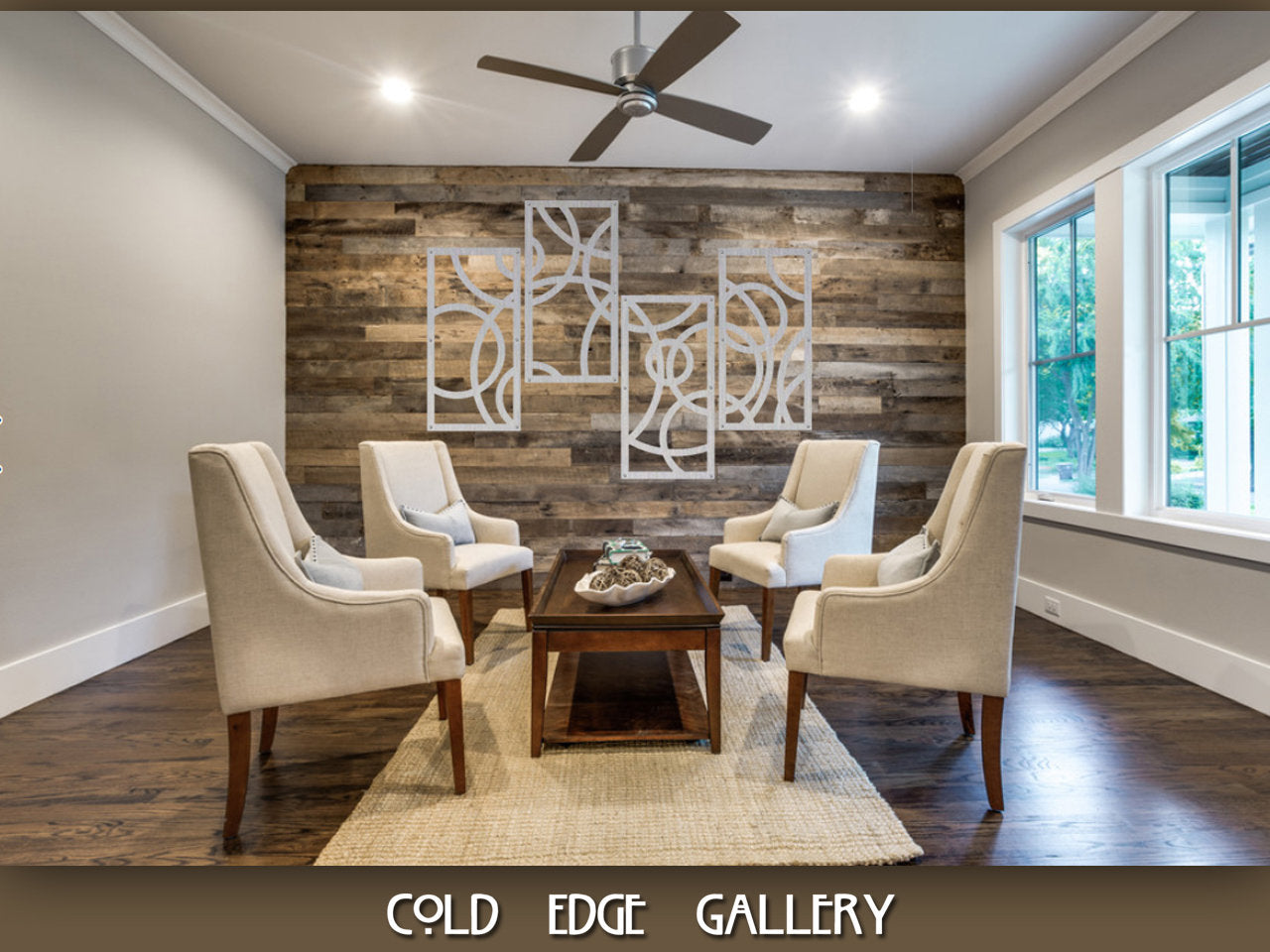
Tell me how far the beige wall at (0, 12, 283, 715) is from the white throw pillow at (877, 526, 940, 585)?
3.05 metres

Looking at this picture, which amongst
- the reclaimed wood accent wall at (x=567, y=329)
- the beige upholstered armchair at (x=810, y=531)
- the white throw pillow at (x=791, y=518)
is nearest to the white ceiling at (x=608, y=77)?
the reclaimed wood accent wall at (x=567, y=329)

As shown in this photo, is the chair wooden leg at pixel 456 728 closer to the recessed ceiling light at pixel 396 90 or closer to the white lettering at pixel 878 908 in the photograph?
the white lettering at pixel 878 908

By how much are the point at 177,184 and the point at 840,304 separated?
3.83m

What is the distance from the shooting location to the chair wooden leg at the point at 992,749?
1.67m

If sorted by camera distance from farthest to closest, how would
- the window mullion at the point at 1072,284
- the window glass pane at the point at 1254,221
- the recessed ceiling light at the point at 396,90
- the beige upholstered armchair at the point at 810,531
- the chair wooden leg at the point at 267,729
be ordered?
the window mullion at the point at 1072,284, the recessed ceiling light at the point at 396,90, the beige upholstered armchair at the point at 810,531, the window glass pane at the point at 1254,221, the chair wooden leg at the point at 267,729

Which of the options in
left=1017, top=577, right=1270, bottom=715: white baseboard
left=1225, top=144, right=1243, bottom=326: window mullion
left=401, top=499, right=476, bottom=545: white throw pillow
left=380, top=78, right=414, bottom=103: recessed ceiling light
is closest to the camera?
left=1017, top=577, right=1270, bottom=715: white baseboard

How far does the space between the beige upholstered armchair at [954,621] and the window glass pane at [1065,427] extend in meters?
2.20

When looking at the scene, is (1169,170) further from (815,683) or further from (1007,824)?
(1007,824)

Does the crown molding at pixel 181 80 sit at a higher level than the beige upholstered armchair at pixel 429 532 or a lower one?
higher

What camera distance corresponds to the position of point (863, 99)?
3398 millimetres

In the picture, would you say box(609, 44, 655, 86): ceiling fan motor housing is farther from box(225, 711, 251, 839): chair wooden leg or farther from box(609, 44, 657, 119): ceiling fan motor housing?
box(225, 711, 251, 839): chair wooden leg

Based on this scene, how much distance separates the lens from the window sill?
2.36 meters

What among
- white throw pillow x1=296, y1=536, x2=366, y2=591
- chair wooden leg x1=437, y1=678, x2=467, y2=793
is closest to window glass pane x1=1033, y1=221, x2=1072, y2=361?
chair wooden leg x1=437, y1=678, x2=467, y2=793

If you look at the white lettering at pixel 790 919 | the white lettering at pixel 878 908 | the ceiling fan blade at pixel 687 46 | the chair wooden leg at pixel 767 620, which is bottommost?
the white lettering at pixel 790 919
